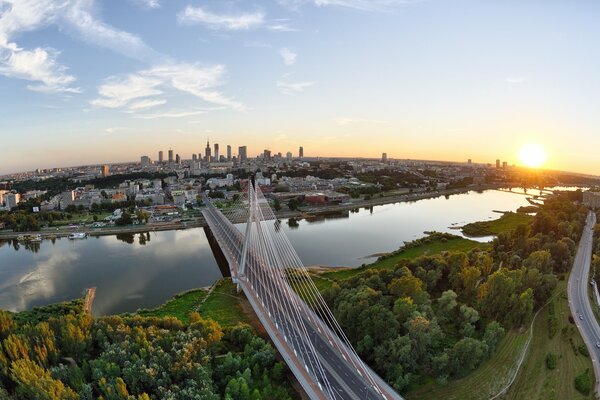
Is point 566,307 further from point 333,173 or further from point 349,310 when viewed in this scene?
point 333,173

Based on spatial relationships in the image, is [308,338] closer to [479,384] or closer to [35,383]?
[479,384]

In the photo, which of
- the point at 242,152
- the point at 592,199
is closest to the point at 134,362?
the point at 592,199

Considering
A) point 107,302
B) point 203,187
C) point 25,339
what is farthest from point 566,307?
point 203,187

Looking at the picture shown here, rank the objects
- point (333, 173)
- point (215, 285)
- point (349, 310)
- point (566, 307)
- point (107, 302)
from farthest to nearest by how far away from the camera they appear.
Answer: point (333, 173) → point (215, 285) → point (107, 302) → point (566, 307) → point (349, 310)

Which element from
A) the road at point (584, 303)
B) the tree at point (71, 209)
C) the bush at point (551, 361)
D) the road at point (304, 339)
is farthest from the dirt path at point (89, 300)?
the tree at point (71, 209)

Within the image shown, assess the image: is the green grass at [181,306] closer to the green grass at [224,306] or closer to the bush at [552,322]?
the green grass at [224,306]

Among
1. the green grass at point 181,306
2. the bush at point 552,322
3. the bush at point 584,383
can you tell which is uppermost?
the bush at point 552,322
